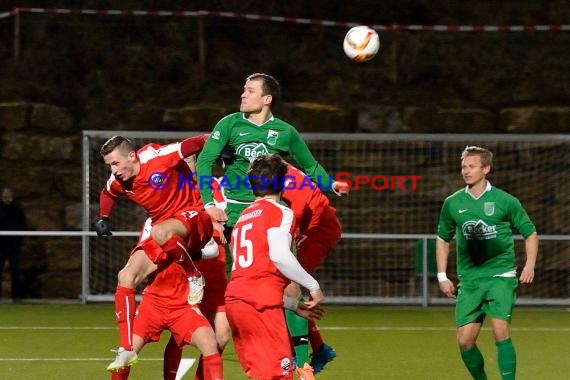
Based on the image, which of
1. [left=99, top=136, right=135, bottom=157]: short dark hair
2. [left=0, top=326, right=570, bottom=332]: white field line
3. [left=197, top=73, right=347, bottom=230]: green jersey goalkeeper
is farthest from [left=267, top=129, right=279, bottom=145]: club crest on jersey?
[left=0, top=326, right=570, bottom=332]: white field line

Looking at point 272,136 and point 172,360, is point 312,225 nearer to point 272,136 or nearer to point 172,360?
point 272,136

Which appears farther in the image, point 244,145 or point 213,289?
point 244,145

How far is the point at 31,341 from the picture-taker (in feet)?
37.1

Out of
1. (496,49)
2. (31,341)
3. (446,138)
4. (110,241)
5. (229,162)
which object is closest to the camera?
(229,162)

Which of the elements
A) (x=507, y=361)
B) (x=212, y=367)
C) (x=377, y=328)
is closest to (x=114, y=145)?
(x=212, y=367)

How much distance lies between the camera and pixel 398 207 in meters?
17.2

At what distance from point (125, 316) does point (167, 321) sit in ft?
0.83

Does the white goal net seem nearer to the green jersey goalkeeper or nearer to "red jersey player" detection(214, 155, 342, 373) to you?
"red jersey player" detection(214, 155, 342, 373)

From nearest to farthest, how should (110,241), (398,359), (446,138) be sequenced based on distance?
(398,359), (446,138), (110,241)

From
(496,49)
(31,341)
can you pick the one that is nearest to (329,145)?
(496,49)

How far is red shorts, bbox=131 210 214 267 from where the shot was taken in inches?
281

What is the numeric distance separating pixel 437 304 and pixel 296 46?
6.02m

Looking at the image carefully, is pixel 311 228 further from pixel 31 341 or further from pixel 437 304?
pixel 437 304

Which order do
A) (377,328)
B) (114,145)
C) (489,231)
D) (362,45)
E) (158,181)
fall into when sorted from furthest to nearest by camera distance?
1. (377,328)
2. (362,45)
3. (489,231)
4. (158,181)
5. (114,145)
